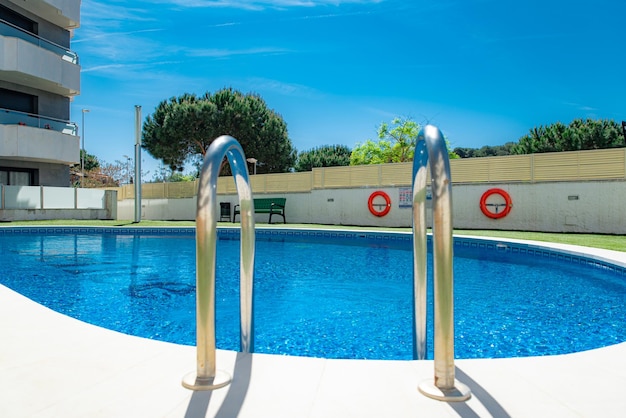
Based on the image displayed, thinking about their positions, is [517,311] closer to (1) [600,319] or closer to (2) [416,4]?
(1) [600,319]

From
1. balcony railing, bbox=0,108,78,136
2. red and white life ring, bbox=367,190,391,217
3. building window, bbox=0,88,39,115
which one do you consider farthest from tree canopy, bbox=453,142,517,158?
building window, bbox=0,88,39,115

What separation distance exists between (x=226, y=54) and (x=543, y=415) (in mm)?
40461

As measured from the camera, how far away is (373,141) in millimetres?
49125

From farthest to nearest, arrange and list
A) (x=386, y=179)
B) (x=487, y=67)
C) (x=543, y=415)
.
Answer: (x=487, y=67) < (x=386, y=179) < (x=543, y=415)

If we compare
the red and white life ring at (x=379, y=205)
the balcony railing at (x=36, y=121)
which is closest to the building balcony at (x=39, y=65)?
the balcony railing at (x=36, y=121)

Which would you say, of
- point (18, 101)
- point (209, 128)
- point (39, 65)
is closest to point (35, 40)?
point (39, 65)

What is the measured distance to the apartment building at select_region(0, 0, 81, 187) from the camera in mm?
18656

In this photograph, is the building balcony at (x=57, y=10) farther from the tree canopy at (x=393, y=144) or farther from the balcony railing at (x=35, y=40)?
the tree canopy at (x=393, y=144)

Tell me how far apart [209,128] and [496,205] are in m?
24.9

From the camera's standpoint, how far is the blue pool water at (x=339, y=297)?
4094mm

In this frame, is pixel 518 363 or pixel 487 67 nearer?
pixel 518 363

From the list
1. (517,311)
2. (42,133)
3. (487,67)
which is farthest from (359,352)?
(487,67)

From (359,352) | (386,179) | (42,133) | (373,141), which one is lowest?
(359,352)

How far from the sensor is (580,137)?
1522 inches
